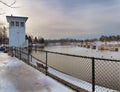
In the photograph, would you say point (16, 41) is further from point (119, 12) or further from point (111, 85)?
point (111, 85)

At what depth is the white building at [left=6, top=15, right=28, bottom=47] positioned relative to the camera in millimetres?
26375

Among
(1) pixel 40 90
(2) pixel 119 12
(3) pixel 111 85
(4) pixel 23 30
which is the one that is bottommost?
(3) pixel 111 85

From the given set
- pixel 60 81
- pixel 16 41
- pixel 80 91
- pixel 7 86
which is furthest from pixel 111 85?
pixel 16 41

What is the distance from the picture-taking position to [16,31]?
26391 mm

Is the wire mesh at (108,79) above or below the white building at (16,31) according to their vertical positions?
below

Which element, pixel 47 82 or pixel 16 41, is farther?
pixel 16 41

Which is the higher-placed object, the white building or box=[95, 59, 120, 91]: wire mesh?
the white building

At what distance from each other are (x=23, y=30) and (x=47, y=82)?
871 inches

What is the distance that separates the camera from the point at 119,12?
23.6 meters

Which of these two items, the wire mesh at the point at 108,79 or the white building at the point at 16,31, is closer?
the wire mesh at the point at 108,79

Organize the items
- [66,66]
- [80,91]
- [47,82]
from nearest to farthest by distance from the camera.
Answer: [80,91]
[47,82]
[66,66]

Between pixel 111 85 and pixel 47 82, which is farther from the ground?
pixel 47 82

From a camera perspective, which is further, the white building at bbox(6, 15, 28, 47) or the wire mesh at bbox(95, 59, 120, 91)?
the white building at bbox(6, 15, 28, 47)

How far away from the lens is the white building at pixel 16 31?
1038 inches
